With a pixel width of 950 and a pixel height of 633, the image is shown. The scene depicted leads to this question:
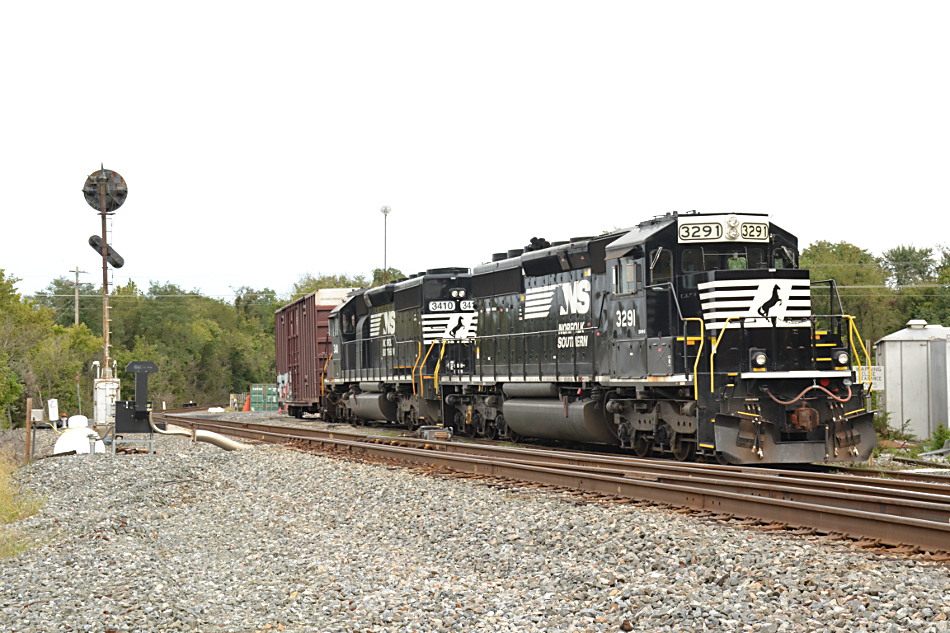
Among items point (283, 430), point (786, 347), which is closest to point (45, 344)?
point (283, 430)

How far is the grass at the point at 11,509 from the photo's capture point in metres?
8.80

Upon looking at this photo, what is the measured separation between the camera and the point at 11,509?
1123 cm

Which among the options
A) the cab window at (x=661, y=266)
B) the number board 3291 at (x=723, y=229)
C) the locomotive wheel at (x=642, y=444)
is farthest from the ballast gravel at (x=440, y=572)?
the number board 3291 at (x=723, y=229)

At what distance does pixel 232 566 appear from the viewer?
304 inches

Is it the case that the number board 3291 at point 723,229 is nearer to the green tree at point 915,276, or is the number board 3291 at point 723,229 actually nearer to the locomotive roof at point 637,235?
the locomotive roof at point 637,235

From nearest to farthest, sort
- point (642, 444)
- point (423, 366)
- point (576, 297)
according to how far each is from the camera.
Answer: point (642, 444) < point (576, 297) < point (423, 366)

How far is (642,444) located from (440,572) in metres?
7.81

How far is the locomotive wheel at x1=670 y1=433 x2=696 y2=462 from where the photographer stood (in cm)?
1349

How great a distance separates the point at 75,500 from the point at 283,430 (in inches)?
442

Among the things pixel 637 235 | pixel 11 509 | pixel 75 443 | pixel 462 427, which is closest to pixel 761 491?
pixel 637 235

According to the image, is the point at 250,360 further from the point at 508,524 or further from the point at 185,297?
the point at 508,524

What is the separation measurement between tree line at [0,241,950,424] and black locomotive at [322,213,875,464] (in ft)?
37.7

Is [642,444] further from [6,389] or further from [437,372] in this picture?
[6,389]

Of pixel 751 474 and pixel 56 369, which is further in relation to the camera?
pixel 56 369
